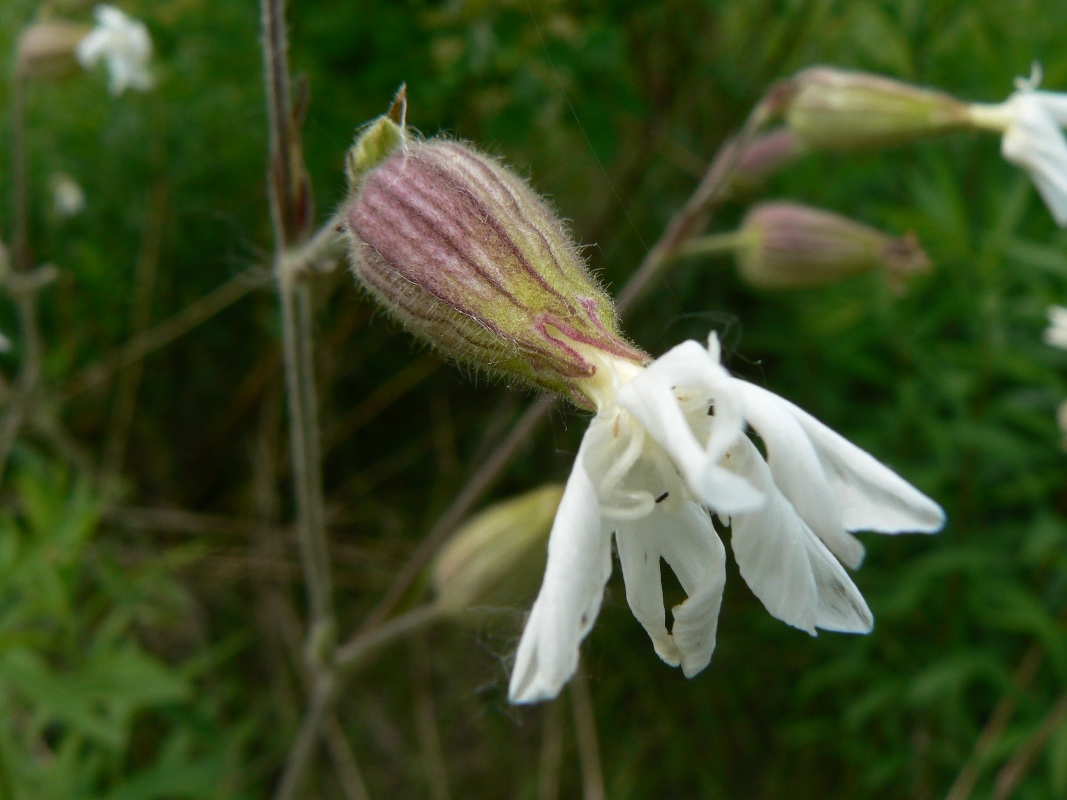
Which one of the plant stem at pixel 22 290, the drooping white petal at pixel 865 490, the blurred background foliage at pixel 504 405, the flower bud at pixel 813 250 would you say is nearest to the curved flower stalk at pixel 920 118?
the flower bud at pixel 813 250

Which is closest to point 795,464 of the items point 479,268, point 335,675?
point 479,268

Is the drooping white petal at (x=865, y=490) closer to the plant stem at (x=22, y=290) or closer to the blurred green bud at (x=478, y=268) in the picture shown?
the blurred green bud at (x=478, y=268)

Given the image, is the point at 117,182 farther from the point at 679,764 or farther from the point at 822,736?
the point at 822,736

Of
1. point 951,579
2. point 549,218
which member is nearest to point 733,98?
point 951,579

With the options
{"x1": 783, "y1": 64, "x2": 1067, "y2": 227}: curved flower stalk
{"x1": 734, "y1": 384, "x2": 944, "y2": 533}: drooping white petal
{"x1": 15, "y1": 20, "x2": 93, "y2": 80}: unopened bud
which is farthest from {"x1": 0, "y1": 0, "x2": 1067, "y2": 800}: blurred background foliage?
{"x1": 734, "y1": 384, "x2": 944, "y2": 533}: drooping white petal

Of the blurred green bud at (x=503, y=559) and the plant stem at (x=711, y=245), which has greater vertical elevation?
the plant stem at (x=711, y=245)

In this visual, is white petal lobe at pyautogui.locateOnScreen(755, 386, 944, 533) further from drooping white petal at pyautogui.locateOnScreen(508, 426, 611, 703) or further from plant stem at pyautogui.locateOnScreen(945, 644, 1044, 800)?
plant stem at pyautogui.locateOnScreen(945, 644, 1044, 800)

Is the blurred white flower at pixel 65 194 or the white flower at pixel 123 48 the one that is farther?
the blurred white flower at pixel 65 194
